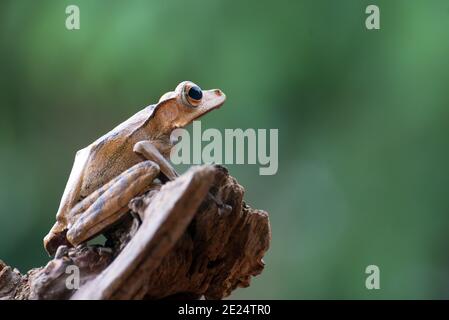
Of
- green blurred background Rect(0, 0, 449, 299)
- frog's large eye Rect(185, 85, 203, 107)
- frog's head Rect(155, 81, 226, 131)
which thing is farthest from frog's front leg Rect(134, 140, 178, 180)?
green blurred background Rect(0, 0, 449, 299)

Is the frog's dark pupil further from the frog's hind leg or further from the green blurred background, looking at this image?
the green blurred background

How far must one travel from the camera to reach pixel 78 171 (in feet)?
9.36

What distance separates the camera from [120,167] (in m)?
2.84

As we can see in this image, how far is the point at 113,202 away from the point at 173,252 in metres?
0.38

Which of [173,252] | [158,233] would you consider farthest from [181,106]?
[158,233]

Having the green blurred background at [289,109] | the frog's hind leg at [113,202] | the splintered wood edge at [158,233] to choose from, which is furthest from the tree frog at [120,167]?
the green blurred background at [289,109]

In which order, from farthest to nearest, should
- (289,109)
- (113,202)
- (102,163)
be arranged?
1. (289,109)
2. (102,163)
3. (113,202)

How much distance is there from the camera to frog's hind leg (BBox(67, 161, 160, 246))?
2.50m

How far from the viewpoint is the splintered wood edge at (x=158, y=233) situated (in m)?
1.88

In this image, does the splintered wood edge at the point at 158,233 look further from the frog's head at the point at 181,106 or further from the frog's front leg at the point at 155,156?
the frog's head at the point at 181,106

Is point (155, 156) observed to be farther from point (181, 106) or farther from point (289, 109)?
point (289, 109)

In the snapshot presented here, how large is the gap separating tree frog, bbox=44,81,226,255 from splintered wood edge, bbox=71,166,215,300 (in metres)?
0.43
